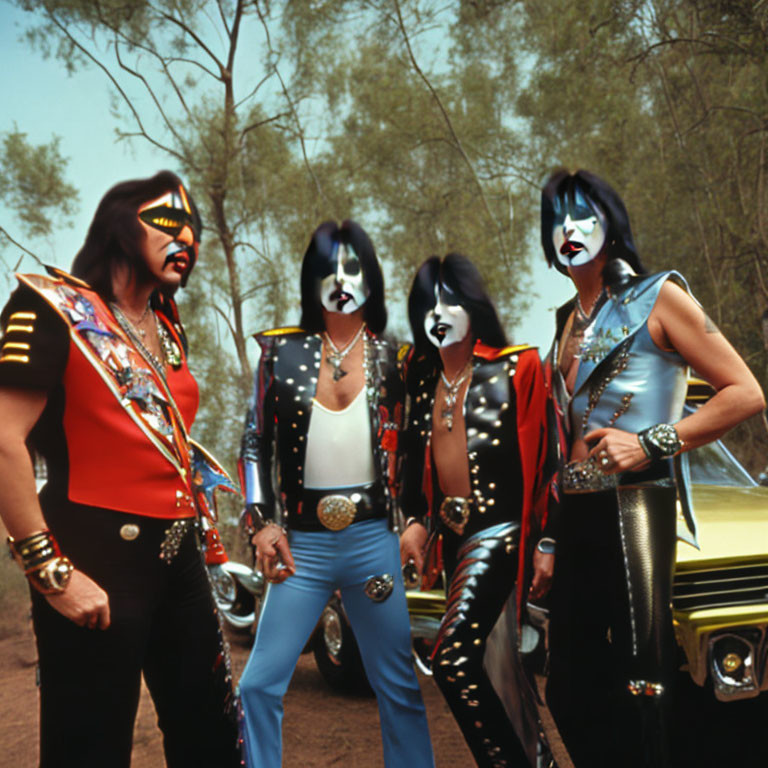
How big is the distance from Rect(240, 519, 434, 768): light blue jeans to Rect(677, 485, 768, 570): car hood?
1.26m

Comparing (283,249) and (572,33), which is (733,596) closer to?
(572,33)

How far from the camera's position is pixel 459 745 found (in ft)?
14.7

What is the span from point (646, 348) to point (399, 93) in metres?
11.6

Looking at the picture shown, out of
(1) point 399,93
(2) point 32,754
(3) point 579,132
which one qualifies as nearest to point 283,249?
(1) point 399,93

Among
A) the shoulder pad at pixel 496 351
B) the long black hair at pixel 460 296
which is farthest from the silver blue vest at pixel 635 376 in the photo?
the long black hair at pixel 460 296

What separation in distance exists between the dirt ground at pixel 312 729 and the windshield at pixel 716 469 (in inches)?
81.9

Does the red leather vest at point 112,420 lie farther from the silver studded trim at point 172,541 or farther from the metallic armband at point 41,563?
the metallic armband at point 41,563

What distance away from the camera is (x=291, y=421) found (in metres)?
3.28

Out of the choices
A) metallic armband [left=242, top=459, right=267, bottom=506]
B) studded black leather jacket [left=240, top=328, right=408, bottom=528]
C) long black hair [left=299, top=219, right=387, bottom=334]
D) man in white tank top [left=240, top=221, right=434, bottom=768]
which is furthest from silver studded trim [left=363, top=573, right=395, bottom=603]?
long black hair [left=299, top=219, right=387, bottom=334]

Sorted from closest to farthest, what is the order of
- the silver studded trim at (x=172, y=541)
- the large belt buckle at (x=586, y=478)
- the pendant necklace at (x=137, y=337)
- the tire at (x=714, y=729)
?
the silver studded trim at (x=172, y=541) < the pendant necklace at (x=137, y=337) < the large belt buckle at (x=586, y=478) < the tire at (x=714, y=729)

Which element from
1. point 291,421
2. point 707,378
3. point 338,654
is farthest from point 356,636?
point 338,654

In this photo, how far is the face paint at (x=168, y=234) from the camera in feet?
8.32

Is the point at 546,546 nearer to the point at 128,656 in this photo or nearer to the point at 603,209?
the point at 603,209

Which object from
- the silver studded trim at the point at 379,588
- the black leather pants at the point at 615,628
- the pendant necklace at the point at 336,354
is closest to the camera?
the black leather pants at the point at 615,628
